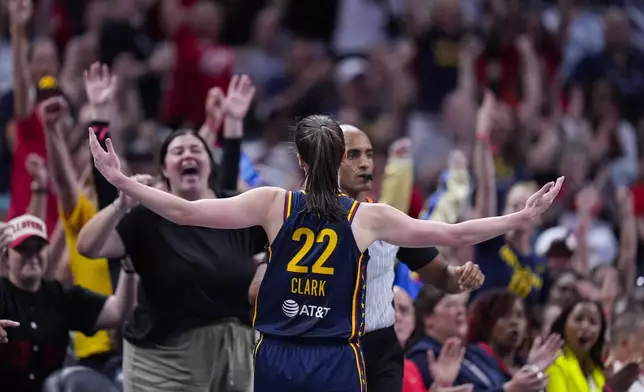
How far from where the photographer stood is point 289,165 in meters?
12.2

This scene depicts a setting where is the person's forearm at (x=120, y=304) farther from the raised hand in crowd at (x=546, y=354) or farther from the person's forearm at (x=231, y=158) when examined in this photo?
the raised hand in crowd at (x=546, y=354)

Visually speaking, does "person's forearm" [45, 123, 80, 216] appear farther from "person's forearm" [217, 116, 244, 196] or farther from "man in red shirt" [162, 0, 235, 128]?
"man in red shirt" [162, 0, 235, 128]

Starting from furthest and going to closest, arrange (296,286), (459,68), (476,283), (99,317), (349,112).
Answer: (459,68)
(349,112)
(99,317)
(476,283)
(296,286)

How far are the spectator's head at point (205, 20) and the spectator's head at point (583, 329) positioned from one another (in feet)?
18.6

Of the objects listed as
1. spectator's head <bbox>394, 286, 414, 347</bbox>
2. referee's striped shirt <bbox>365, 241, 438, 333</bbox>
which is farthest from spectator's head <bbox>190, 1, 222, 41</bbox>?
referee's striped shirt <bbox>365, 241, 438, 333</bbox>

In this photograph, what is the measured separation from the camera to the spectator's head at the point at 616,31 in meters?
14.0

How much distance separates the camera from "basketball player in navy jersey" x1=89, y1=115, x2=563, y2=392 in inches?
216

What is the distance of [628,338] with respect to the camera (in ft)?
28.3

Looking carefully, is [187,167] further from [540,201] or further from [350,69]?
[350,69]

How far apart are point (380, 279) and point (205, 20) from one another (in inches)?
273

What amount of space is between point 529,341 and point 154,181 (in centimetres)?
257

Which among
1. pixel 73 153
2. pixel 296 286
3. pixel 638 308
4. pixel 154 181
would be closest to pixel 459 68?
pixel 638 308

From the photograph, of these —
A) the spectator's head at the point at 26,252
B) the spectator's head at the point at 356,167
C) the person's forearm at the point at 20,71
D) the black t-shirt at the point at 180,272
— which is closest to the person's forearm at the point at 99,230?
the black t-shirt at the point at 180,272

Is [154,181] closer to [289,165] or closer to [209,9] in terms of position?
[289,165]
